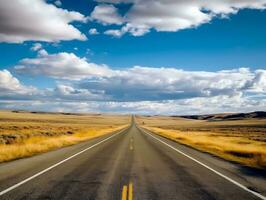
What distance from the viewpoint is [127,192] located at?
871cm

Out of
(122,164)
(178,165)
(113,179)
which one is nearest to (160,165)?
(178,165)

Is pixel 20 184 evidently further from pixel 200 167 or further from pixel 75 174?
pixel 200 167

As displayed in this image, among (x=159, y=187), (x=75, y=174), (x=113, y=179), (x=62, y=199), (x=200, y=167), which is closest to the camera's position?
(x=62, y=199)

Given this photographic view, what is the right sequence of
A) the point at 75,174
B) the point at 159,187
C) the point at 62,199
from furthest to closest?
1. the point at 75,174
2. the point at 159,187
3. the point at 62,199

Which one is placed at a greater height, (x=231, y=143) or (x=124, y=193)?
(x=124, y=193)

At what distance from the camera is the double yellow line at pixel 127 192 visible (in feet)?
26.6

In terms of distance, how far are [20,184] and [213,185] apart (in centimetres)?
587

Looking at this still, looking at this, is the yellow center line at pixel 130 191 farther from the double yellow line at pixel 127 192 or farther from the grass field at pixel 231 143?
the grass field at pixel 231 143

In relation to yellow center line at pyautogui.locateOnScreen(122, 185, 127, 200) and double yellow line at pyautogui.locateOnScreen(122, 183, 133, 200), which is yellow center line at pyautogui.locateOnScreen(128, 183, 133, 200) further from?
yellow center line at pyautogui.locateOnScreen(122, 185, 127, 200)

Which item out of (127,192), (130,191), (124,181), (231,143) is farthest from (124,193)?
(231,143)

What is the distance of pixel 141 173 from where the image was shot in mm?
12156

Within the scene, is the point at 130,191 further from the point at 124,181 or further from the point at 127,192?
the point at 124,181

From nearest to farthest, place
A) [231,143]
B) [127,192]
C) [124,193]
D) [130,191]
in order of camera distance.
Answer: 1. [124,193]
2. [127,192]
3. [130,191]
4. [231,143]

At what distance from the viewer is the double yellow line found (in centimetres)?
811
